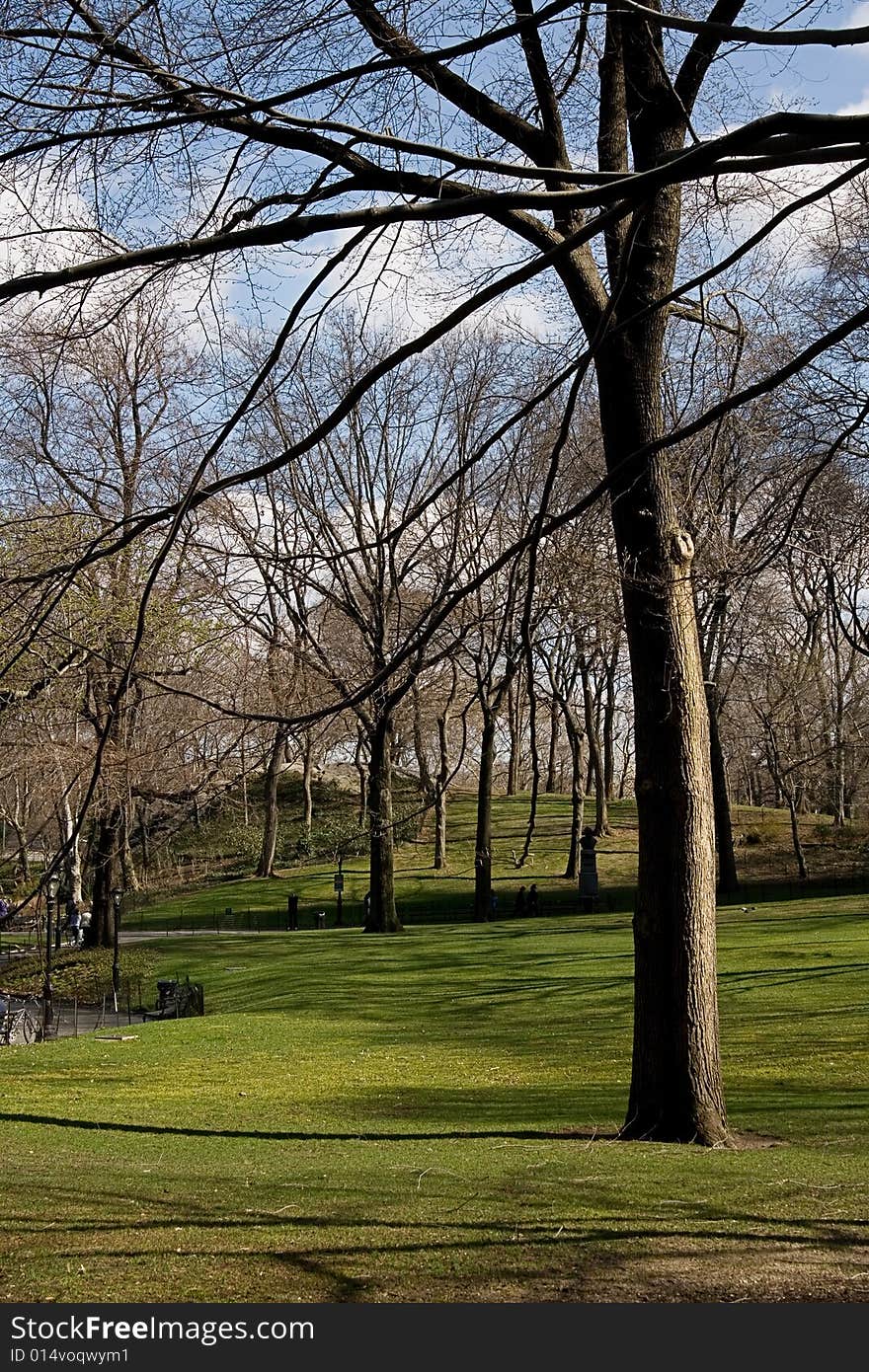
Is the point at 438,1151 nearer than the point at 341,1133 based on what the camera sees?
Yes

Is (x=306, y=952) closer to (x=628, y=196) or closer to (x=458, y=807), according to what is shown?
(x=628, y=196)

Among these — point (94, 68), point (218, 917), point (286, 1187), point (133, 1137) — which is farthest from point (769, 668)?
point (94, 68)

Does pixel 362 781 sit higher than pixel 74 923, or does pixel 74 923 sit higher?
pixel 362 781

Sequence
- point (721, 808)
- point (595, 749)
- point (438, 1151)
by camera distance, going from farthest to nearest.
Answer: point (595, 749), point (721, 808), point (438, 1151)

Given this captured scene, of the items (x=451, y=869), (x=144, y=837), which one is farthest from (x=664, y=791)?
(x=451, y=869)

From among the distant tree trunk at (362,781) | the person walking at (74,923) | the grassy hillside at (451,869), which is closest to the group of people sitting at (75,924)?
the person walking at (74,923)

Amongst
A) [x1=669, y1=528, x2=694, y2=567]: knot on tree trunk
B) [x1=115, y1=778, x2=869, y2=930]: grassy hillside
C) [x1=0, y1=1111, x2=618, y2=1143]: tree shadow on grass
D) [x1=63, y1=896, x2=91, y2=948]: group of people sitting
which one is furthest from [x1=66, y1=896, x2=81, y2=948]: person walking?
[x1=669, y1=528, x2=694, y2=567]: knot on tree trunk

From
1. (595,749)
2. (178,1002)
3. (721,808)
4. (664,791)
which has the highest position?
(595,749)

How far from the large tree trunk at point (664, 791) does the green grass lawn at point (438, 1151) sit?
0.51 meters

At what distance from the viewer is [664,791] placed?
879 cm

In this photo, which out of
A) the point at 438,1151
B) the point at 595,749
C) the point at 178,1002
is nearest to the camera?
the point at 438,1151

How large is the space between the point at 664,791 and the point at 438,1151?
2905 millimetres

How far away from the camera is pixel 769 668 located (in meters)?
29.9

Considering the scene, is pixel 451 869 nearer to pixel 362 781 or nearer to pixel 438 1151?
pixel 362 781
